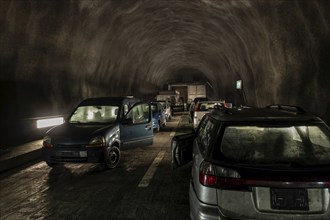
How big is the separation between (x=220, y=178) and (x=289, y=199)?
0.67 metres

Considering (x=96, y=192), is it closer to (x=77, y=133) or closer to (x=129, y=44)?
(x=77, y=133)

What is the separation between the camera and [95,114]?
8.54 meters

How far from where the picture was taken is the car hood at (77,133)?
6.96 m

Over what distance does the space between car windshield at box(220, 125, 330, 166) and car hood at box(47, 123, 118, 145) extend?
13.4 ft

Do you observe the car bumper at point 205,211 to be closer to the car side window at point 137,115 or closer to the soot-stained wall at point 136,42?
the car side window at point 137,115

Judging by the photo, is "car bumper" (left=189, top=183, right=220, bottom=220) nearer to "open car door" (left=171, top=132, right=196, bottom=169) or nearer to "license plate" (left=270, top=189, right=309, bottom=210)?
"license plate" (left=270, top=189, right=309, bottom=210)

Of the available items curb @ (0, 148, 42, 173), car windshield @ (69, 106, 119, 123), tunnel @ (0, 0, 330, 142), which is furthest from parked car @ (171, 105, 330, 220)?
curb @ (0, 148, 42, 173)

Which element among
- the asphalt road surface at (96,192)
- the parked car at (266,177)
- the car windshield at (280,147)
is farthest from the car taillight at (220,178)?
the asphalt road surface at (96,192)

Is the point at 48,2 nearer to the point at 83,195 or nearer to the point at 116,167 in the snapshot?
the point at 116,167

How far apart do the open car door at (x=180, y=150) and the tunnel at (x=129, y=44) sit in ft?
17.5

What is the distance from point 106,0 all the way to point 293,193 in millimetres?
12227

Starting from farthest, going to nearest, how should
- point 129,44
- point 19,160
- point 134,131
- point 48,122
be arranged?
point 129,44 → point 48,122 → point 19,160 → point 134,131

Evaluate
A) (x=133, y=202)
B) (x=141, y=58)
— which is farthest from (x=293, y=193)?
(x=141, y=58)

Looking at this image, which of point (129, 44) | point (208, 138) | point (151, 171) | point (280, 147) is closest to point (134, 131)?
point (151, 171)
